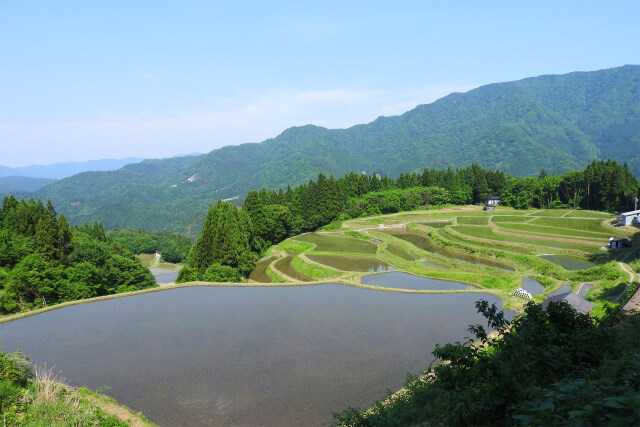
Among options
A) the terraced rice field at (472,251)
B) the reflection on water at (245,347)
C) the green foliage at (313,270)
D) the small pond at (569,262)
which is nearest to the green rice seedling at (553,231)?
the terraced rice field at (472,251)

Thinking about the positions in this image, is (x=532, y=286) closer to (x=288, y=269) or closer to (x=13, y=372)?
(x=288, y=269)

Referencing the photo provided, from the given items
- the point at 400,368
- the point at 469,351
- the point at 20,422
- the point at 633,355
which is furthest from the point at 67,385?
the point at 633,355

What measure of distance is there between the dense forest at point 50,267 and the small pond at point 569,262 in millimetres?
42402

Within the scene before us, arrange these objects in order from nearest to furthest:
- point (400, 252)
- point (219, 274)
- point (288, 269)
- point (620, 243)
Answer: point (219, 274) → point (288, 269) → point (620, 243) → point (400, 252)

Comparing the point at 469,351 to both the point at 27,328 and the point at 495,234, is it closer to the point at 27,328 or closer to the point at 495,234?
the point at 27,328

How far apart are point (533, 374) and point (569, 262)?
1490 inches

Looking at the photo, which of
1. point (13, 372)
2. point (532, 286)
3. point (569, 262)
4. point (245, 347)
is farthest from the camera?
point (569, 262)

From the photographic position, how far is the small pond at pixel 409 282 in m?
29.0

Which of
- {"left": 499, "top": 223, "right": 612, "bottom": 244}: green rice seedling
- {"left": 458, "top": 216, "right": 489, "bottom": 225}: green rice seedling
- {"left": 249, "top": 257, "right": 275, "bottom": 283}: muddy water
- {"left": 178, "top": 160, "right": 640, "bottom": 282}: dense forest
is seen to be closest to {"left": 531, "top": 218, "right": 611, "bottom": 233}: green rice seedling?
{"left": 499, "top": 223, "right": 612, "bottom": 244}: green rice seedling

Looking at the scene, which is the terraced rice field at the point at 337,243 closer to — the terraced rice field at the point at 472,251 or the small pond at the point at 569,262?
the terraced rice field at the point at 472,251

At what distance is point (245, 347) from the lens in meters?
17.6

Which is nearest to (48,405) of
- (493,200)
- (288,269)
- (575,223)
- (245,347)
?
(245,347)

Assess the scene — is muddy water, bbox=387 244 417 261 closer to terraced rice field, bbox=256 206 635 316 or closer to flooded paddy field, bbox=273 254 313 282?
terraced rice field, bbox=256 206 635 316

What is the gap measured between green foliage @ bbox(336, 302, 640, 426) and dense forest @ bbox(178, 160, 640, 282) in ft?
88.1
